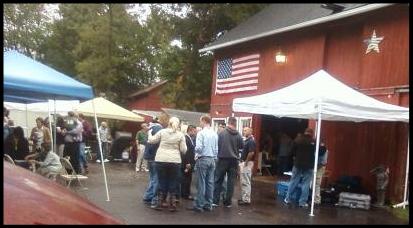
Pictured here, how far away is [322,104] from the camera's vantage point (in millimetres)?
11078

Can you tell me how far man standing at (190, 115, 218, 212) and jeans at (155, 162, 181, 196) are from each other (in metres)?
0.52

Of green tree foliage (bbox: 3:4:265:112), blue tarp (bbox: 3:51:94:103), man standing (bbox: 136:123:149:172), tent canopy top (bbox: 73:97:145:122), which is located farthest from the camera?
green tree foliage (bbox: 3:4:265:112)

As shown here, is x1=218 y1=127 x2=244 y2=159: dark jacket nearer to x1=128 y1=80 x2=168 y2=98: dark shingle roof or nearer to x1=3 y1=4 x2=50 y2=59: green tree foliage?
x1=3 y1=4 x2=50 y2=59: green tree foliage

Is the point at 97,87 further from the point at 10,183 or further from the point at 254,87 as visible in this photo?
the point at 10,183

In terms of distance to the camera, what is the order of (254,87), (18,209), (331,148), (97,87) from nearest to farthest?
(18,209), (331,148), (254,87), (97,87)

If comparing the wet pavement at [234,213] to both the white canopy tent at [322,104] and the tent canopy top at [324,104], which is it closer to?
the white canopy tent at [322,104]

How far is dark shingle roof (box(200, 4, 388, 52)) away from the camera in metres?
17.7

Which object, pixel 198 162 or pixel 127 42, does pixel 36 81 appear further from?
pixel 127 42

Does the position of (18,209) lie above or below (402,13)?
below

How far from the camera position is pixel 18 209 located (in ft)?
9.45

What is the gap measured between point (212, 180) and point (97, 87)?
1195 inches

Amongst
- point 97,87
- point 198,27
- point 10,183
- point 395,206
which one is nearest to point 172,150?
point 395,206

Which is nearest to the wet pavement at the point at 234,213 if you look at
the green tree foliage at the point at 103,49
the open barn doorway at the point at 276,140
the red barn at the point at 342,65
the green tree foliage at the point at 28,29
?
the red barn at the point at 342,65

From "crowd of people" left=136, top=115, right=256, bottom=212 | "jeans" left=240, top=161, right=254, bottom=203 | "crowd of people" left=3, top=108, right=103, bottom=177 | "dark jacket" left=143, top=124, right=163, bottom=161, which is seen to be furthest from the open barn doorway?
"dark jacket" left=143, top=124, right=163, bottom=161
